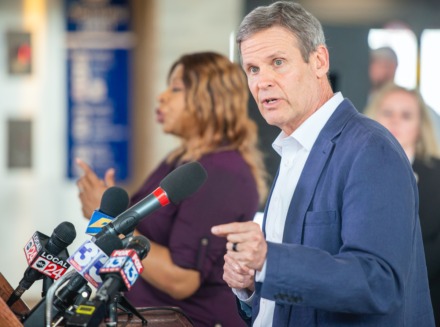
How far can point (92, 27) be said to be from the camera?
5883 mm

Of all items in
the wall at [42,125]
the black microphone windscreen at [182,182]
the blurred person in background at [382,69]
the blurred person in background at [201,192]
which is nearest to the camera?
the black microphone windscreen at [182,182]

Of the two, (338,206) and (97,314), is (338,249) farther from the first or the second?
(97,314)

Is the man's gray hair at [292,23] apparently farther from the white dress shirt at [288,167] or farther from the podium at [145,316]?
the podium at [145,316]

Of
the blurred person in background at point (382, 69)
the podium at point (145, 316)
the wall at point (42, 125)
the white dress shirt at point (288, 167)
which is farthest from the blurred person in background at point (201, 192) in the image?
the wall at point (42, 125)

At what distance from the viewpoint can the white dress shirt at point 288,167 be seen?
1962 millimetres

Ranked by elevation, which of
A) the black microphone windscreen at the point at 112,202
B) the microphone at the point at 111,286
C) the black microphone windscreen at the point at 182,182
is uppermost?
the black microphone windscreen at the point at 182,182

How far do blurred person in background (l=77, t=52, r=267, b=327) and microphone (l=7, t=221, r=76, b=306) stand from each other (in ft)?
3.12

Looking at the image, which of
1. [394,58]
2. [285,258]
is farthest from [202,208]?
[394,58]

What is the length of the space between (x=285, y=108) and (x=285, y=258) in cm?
44

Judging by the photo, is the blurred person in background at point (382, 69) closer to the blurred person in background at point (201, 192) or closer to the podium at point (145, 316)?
the blurred person in background at point (201, 192)

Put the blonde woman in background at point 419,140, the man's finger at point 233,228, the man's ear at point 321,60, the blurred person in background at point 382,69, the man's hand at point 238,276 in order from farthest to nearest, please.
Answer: the blurred person in background at point 382,69 < the blonde woman in background at point 419,140 < the man's ear at point 321,60 < the man's hand at point 238,276 < the man's finger at point 233,228

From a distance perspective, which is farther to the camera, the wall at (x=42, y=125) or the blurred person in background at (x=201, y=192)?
the wall at (x=42, y=125)

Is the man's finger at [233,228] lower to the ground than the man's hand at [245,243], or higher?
higher

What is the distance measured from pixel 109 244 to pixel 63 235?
0.26 m
